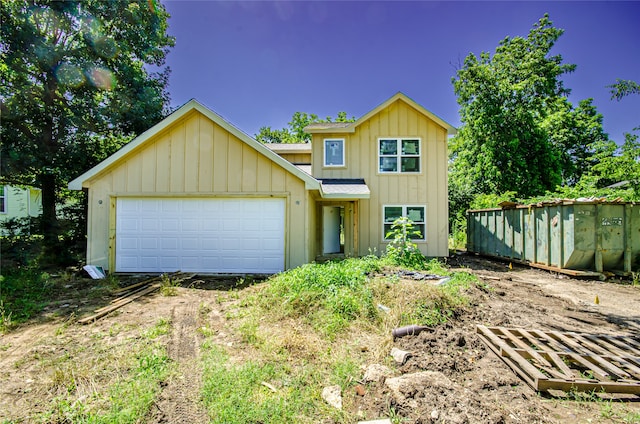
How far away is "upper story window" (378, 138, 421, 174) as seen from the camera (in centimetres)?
1188

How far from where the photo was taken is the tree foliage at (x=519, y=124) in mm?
18906

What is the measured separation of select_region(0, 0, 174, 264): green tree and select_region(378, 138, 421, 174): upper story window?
9767 mm

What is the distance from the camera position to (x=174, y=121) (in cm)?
857

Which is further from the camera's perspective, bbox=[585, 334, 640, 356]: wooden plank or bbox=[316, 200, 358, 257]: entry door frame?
bbox=[316, 200, 358, 257]: entry door frame

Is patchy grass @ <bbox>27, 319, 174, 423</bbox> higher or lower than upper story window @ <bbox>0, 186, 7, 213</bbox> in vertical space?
lower

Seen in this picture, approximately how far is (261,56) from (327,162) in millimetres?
4993

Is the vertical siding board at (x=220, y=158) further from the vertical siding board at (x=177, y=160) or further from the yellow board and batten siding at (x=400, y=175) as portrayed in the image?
the yellow board and batten siding at (x=400, y=175)

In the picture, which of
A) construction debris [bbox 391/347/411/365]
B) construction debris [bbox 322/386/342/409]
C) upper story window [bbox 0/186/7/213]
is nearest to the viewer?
construction debris [bbox 322/386/342/409]

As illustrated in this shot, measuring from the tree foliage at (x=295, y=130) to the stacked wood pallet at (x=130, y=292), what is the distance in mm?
25606

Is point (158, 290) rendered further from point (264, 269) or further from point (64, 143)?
point (64, 143)

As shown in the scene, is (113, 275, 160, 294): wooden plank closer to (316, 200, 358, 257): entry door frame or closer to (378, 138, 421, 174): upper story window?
(316, 200, 358, 257): entry door frame

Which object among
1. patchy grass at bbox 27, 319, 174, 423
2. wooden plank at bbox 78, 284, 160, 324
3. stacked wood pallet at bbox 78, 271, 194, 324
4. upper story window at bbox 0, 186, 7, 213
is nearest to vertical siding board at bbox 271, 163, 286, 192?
stacked wood pallet at bbox 78, 271, 194, 324

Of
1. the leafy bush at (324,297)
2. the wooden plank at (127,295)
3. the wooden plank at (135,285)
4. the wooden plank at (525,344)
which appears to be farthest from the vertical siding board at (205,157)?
the wooden plank at (525,344)

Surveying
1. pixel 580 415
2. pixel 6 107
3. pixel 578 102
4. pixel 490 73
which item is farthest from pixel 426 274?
pixel 578 102
